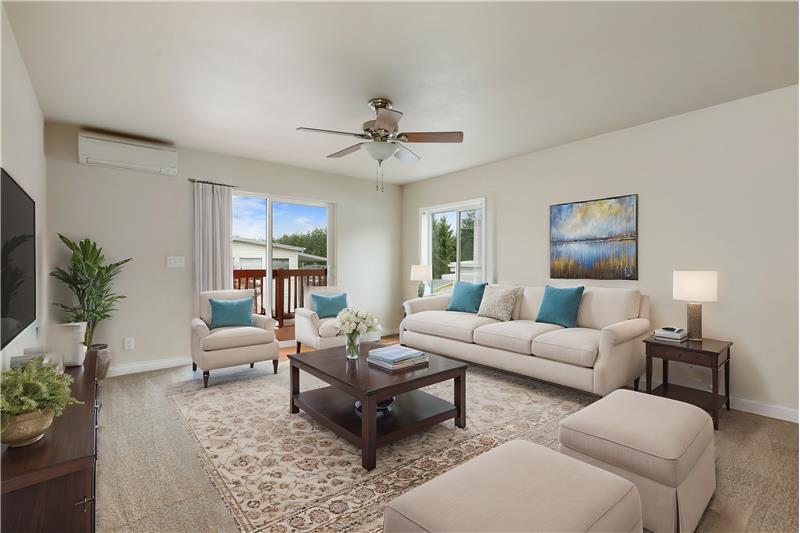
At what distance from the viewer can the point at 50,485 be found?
1.41 metres

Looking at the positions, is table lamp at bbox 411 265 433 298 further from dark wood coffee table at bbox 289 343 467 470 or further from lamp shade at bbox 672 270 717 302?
lamp shade at bbox 672 270 717 302

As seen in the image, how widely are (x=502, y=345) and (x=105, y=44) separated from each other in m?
3.91

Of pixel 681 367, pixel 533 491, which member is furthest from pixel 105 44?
pixel 681 367

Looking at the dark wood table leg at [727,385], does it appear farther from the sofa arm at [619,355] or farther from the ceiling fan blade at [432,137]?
the ceiling fan blade at [432,137]

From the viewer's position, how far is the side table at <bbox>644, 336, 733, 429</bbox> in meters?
2.92

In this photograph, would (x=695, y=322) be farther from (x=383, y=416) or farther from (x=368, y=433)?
(x=368, y=433)

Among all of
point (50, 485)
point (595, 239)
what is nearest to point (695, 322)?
point (595, 239)

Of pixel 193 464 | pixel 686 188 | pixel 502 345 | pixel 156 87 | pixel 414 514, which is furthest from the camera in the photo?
pixel 502 345

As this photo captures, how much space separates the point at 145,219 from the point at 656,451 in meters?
5.06

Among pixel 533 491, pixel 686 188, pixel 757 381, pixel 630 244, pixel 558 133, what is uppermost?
pixel 558 133

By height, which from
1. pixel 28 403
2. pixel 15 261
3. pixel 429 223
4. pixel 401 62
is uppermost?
pixel 401 62

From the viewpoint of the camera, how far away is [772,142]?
10.2 ft

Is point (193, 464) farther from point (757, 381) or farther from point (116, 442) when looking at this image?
point (757, 381)

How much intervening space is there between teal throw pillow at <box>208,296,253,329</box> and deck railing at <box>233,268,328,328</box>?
3.89 feet
